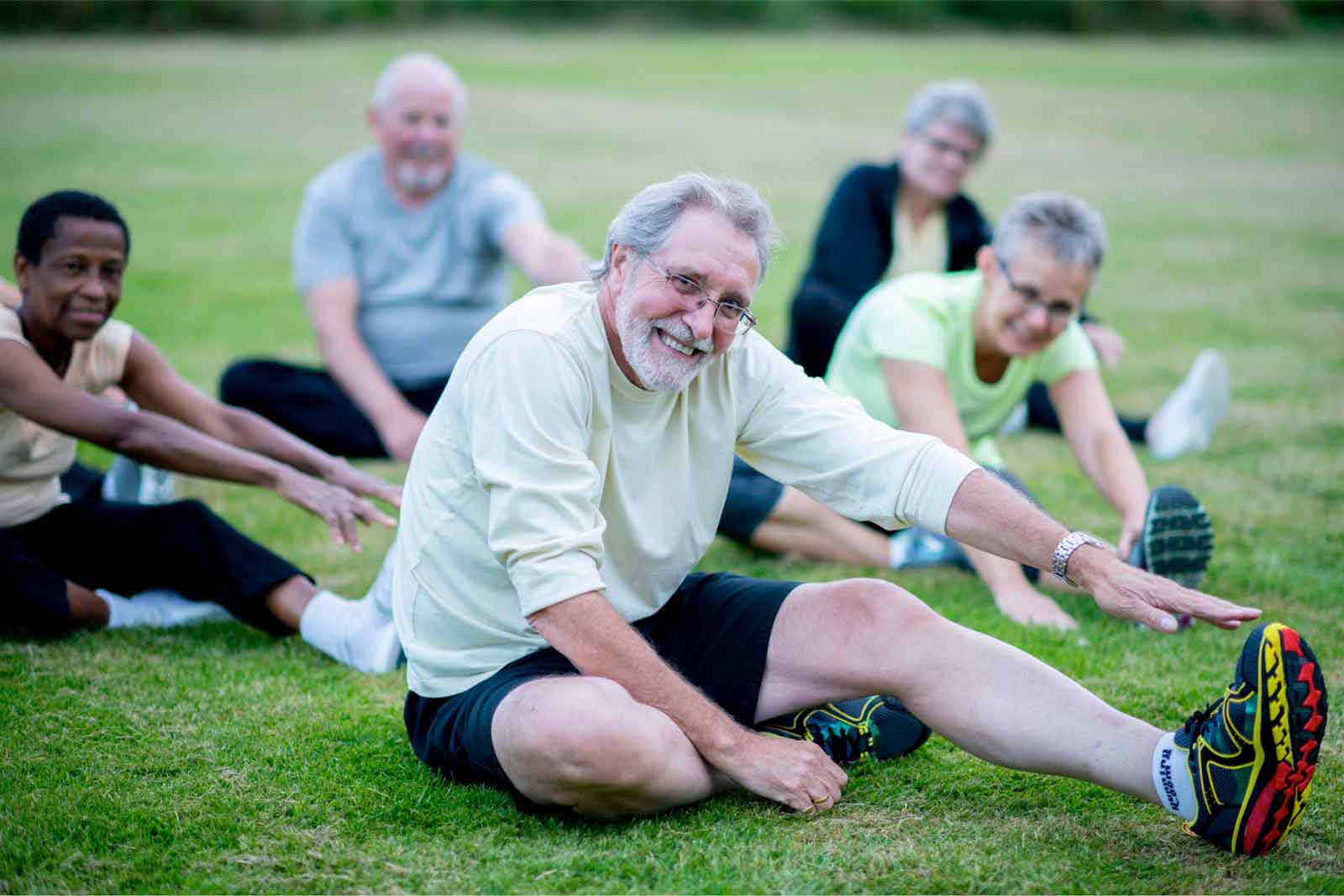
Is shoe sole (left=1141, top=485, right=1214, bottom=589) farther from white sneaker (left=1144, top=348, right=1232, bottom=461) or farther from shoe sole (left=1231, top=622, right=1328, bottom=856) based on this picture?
white sneaker (left=1144, top=348, right=1232, bottom=461)

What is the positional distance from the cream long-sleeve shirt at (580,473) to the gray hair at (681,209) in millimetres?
190

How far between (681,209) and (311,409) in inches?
139

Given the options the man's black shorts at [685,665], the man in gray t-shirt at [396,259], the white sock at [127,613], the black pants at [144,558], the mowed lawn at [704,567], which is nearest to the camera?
the mowed lawn at [704,567]

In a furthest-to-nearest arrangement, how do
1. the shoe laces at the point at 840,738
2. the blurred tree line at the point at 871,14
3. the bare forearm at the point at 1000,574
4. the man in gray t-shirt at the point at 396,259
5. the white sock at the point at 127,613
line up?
the blurred tree line at the point at 871,14 → the man in gray t-shirt at the point at 396,259 → the bare forearm at the point at 1000,574 → the white sock at the point at 127,613 → the shoe laces at the point at 840,738

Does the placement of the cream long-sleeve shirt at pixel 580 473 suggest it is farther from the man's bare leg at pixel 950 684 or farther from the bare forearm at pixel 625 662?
the man's bare leg at pixel 950 684

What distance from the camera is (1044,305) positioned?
4.20m

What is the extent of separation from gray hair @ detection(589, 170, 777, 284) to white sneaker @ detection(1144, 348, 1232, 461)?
12.1 feet

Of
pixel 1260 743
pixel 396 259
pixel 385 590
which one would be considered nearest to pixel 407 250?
pixel 396 259

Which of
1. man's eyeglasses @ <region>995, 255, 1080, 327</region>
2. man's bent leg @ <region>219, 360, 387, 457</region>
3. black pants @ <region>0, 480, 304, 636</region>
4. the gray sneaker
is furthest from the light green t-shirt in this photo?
the gray sneaker

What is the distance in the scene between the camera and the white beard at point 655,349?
280 cm

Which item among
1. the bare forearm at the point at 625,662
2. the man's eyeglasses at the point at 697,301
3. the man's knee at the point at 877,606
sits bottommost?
the bare forearm at the point at 625,662

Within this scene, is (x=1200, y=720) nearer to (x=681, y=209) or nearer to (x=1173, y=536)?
(x=681, y=209)

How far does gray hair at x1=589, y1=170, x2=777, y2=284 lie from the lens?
2.81 meters

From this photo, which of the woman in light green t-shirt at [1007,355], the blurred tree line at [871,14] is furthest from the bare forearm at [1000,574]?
the blurred tree line at [871,14]
